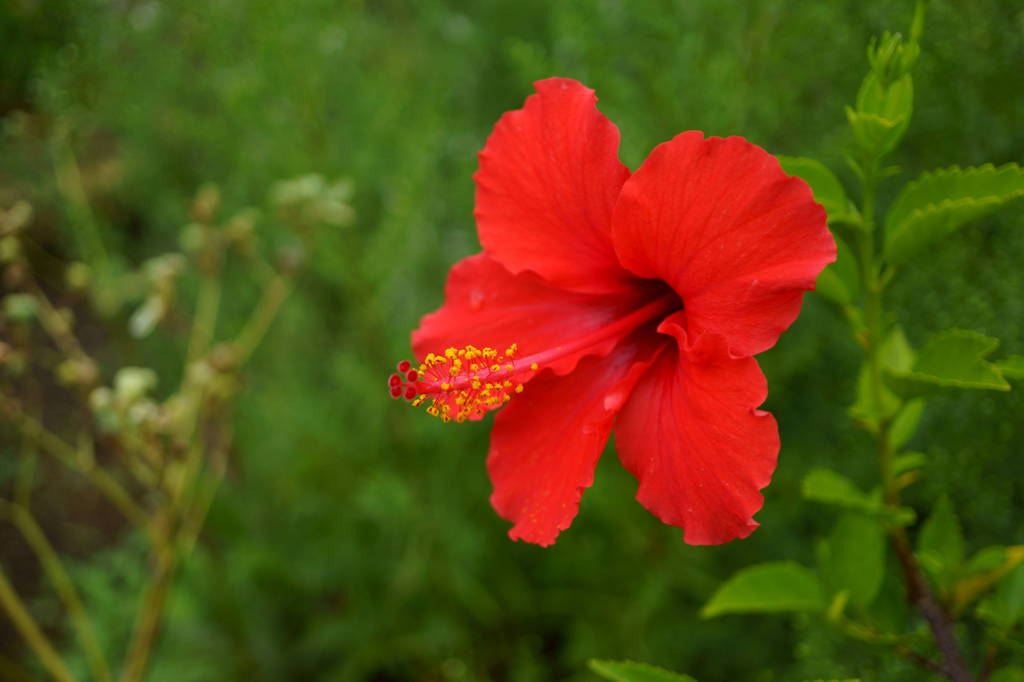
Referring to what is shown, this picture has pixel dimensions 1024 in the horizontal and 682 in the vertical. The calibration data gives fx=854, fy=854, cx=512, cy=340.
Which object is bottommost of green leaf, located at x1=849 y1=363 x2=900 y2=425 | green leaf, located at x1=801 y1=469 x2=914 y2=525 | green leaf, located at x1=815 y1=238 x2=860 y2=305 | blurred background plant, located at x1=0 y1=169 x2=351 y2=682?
blurred background plant, located at x1=0 y1=169 x2=351 y2=682

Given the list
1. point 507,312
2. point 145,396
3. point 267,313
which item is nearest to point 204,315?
point 267,313

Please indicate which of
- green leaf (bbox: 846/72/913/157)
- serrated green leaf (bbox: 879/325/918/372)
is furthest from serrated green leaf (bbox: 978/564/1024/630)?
green leaf (bbox: 846/72/913/157)

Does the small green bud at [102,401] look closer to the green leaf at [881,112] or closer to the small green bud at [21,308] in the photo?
the small green bud at [21,308]

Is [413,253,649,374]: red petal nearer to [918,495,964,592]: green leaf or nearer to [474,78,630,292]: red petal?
[474,78,630,292]: red petal

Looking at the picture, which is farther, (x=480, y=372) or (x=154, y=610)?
(x=154, y=610)

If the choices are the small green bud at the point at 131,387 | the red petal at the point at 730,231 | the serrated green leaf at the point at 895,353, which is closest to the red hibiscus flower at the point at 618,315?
the red petal at the point at 730,231

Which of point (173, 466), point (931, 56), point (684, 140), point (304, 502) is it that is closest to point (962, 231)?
point (931, 56)

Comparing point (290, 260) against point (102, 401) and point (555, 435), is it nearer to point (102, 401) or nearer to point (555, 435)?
point (102, 401)
